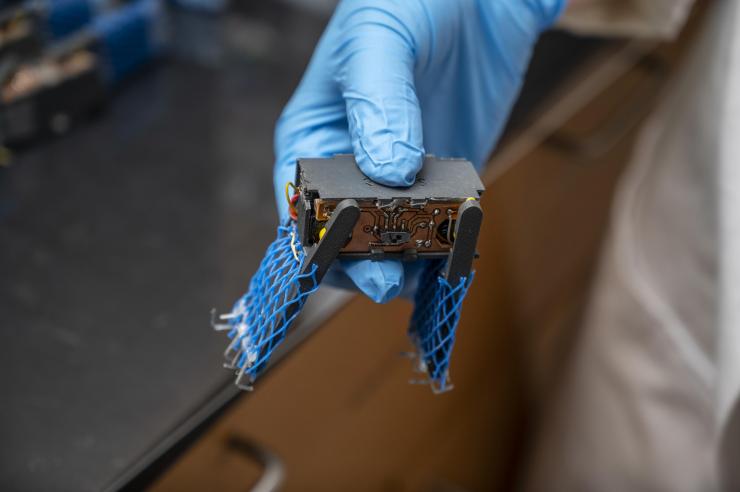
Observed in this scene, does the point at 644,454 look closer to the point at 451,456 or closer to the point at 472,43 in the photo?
the point at 451,456

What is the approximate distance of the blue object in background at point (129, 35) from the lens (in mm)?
1000

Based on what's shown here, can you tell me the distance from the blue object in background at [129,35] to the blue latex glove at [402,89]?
1.50 ft

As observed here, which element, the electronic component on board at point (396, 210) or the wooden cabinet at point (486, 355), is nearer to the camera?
the electronic component on board at point (396, 210)

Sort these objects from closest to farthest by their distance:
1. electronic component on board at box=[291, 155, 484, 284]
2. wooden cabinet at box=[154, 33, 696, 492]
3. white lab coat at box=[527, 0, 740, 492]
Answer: electronic component on board at box=[291, 155, 484, 284]
wooden cabinet at box=[154, 33, 696, 492]
white lab coat at box=[527, 0, 740, 492]

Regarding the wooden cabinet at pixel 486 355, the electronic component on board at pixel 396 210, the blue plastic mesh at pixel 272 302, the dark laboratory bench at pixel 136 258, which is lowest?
the wooden cabinet at pixel 486 355

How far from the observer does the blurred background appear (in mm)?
682

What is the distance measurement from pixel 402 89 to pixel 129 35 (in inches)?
24.7

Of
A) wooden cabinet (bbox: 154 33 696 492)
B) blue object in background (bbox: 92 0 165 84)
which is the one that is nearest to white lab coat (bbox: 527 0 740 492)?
wooden cabinet (bbox: 154 33 696 492)

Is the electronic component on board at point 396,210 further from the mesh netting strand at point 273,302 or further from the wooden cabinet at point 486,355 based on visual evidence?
the wooden cabinet at point 486,355

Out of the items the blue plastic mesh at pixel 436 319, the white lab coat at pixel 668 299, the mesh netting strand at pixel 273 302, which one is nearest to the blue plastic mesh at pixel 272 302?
the mesh netting strand at pixel 273 302

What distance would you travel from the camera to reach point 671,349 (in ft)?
3.37

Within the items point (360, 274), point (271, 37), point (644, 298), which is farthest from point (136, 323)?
point (644, 298)

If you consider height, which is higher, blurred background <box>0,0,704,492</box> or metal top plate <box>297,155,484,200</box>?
metal top plate <box>297,155,484,200</box>

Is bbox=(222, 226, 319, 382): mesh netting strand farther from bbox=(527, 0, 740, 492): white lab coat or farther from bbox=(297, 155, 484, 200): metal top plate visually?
bbox=(527, 0, 740, 492): white lab coat
